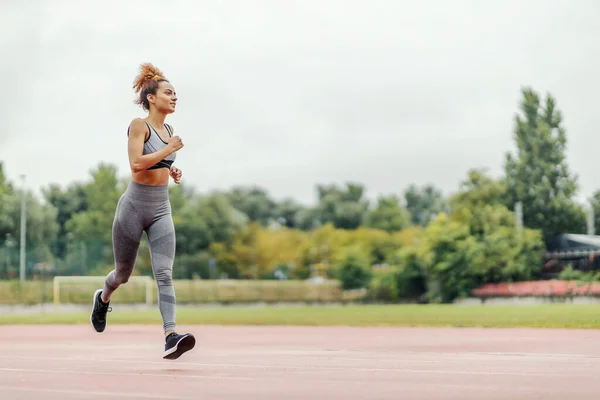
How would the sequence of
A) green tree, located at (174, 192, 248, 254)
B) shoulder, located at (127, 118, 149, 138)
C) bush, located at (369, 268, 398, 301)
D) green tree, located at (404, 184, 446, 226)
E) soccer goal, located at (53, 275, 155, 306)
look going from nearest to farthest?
shoulder, located at (127, 118, 149, 138)
soccer goal, located at (53, 275, 155, 306)
bush, located at (369, 268, 398, 301)
green tree, located at (174, 192, 248, 254)
green tree, located at (404, 184, 446, 226)

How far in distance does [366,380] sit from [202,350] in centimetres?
439

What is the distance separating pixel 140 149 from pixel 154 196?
46 centimetres

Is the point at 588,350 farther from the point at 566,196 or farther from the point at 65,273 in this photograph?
the point at 566,196

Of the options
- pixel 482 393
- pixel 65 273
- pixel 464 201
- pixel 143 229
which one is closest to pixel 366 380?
pixel 482 393

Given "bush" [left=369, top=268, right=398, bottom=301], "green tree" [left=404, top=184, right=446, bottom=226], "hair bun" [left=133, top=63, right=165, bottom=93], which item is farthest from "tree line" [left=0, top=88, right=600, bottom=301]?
"green tree" [left=404, top=184, right=446, bottom=226]

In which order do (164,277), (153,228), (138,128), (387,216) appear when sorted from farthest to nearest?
(387,216), (153,228), (164,277), (138,128)

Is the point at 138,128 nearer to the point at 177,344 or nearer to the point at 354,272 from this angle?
the point at 177,344

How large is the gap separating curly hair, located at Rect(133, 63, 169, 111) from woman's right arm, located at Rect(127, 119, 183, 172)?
15.1 inches

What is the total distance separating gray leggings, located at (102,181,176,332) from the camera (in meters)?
8.75

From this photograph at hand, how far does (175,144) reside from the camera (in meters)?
8.49

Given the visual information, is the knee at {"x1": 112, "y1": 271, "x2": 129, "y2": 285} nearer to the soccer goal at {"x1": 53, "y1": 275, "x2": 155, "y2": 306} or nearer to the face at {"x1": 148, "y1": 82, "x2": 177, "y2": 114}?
the face at {"x1": 148, "y1": 82, "x2": 177, "y2": 114}

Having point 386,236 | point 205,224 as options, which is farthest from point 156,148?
point 386,236

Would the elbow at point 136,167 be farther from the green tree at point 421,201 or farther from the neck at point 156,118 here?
the green tree at point 421,201

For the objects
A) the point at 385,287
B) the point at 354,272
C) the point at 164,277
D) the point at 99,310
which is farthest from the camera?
the point at 354,272
